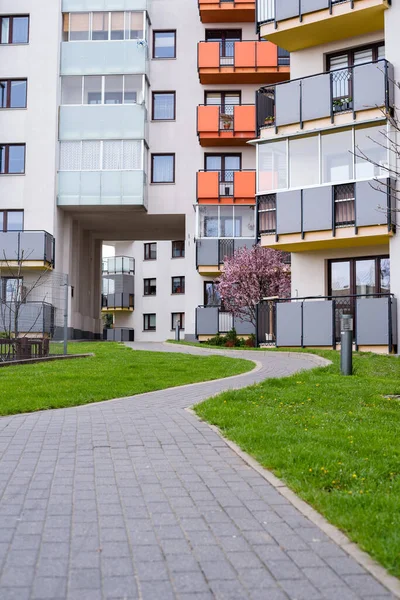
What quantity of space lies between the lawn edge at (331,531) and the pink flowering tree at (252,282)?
2344 centimetres

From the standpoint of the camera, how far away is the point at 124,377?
14.2 metres

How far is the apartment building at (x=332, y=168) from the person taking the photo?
2186 cm

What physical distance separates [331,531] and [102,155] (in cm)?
3242

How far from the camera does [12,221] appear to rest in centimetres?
3547

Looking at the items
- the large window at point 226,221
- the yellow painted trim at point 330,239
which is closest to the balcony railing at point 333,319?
the yellow painted trim at point 330,239

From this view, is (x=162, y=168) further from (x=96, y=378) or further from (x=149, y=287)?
(x=149, y=287)

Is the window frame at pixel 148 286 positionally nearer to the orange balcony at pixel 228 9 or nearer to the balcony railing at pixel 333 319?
the orange balcony at pixel 228 9

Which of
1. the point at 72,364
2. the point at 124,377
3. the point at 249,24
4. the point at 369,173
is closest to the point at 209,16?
the point at 249,24

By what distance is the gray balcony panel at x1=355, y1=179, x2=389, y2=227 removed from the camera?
21578mm

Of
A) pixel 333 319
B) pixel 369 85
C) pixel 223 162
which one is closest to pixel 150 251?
pixel 223 162

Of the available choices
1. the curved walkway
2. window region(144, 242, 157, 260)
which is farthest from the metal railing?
window region(144, 242, 157, 260)

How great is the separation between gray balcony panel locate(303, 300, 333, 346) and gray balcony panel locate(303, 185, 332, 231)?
235 centimetres

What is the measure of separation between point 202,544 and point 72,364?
13238 millimetres

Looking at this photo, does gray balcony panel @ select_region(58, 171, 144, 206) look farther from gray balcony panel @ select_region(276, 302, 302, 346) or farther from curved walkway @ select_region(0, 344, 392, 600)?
curved walkway @ select_region(0, 344, 392, 600)
